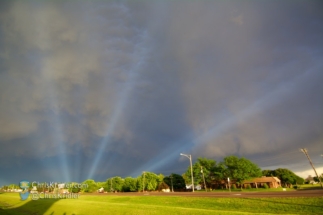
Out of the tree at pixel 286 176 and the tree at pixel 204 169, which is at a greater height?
the tree at pixel 204 169

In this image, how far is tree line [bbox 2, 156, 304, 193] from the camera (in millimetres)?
88812

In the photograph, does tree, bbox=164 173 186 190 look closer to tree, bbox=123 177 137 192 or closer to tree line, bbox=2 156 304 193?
tree line, bbox=2 156 304 193

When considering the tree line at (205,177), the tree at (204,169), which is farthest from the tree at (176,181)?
the tree at (204,169)

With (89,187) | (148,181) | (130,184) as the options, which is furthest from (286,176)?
(89,187)

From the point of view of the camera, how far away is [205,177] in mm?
96438

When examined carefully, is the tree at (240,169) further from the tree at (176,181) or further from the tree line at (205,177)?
the tree at (176,181)

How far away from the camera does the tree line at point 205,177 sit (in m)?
88.8

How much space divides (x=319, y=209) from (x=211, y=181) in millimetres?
80530

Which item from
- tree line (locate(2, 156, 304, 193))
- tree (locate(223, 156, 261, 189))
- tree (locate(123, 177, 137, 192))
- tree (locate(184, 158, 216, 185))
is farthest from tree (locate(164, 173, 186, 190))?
tree (locate(223, 156, 261, 189))

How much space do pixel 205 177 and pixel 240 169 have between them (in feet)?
56.6

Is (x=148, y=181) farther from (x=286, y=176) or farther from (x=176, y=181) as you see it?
(x=286, y=176)

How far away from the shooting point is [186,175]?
102 m

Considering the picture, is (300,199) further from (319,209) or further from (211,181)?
(211,181)

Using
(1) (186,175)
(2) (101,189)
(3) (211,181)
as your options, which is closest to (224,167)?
(3) (211,181)
